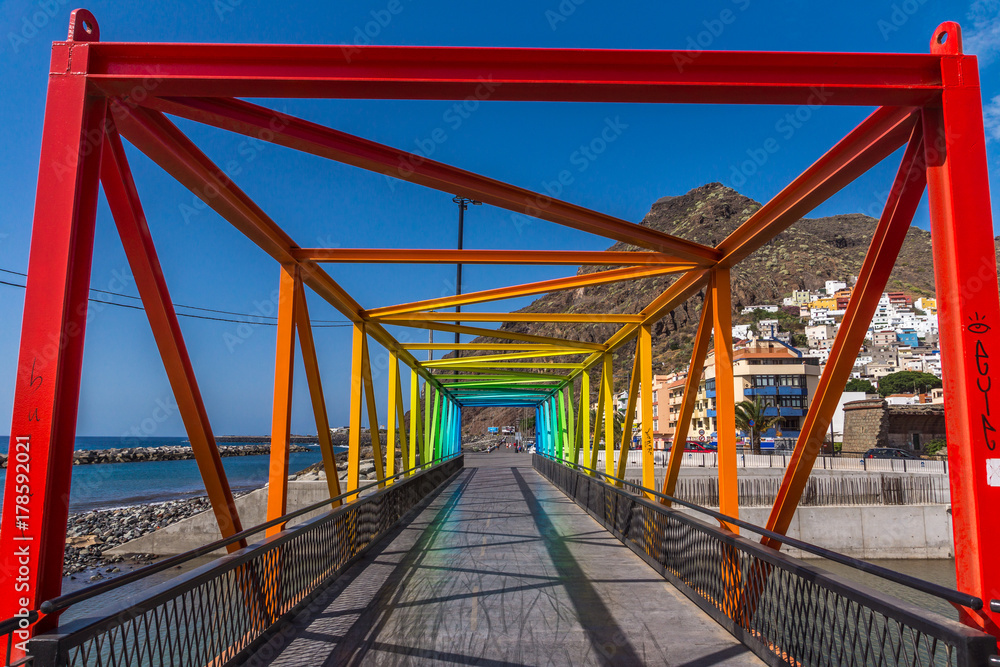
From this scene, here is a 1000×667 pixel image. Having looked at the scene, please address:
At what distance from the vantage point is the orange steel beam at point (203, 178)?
14.1 feet

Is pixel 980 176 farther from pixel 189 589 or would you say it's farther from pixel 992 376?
pixel 189 589

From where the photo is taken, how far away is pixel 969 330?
3.37 m

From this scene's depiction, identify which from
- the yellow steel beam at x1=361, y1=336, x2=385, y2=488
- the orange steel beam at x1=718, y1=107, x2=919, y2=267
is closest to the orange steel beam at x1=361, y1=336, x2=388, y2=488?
the yellow steel beam at x1=361, y1=336, x2=385, y2=488

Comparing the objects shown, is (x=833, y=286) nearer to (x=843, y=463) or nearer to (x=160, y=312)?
(x=843, y=463)

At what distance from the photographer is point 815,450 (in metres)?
5.02

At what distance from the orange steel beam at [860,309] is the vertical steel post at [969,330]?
0.96ft

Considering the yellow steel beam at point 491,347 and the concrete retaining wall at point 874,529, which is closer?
the yellow steel beam at point 491,347

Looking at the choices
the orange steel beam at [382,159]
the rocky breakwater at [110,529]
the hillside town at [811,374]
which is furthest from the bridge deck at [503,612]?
the rocky breakwater at [110,529]

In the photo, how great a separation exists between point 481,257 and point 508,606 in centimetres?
413

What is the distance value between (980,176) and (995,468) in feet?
5.02

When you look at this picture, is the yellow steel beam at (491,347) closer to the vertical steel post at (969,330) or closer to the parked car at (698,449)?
the vertical steel post at (969,330)

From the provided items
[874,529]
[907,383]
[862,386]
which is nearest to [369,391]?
[874,529]

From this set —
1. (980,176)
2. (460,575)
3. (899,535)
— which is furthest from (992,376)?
(899,535)

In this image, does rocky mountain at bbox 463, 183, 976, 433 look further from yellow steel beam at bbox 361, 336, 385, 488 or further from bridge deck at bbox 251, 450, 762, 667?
bridge deck at bbox 251, 450, 762, 667
